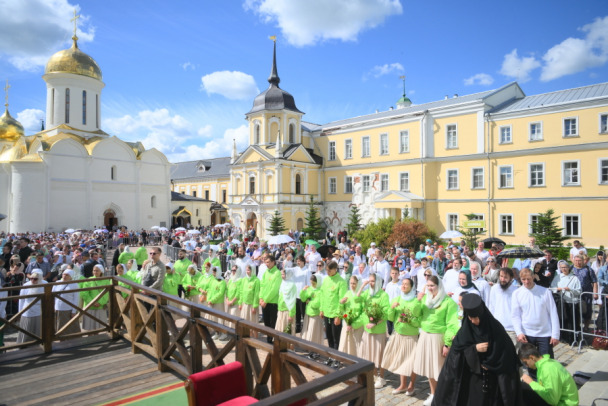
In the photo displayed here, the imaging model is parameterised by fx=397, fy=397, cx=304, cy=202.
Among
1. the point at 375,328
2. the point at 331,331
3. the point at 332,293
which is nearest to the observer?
the point at 375,328

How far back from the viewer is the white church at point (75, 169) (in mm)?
35553

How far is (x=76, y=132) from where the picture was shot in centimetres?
4088

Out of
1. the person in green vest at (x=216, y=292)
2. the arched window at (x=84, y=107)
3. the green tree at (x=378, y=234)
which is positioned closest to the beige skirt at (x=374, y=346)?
the person in green vest at (x=216, y=292)

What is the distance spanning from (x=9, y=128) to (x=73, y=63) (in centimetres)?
1201

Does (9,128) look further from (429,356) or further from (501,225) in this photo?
(429,356)

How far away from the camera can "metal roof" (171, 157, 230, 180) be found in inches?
2375

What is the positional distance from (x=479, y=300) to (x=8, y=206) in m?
42.2

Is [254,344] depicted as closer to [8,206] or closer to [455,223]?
[455,223]

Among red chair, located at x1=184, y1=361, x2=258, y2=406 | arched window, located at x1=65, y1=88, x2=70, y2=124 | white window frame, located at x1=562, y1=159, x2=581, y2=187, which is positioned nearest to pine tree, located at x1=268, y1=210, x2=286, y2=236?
white window frame, located at x1=562, y1=159, x2=581, y2=187

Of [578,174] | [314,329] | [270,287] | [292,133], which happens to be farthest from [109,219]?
[578,174]

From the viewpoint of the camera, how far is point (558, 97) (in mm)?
30484

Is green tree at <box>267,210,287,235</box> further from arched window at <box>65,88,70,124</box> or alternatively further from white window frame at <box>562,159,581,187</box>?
arched window at <box>65,88,70,124</box>

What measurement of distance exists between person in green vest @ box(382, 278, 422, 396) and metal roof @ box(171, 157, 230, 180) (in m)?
53.0

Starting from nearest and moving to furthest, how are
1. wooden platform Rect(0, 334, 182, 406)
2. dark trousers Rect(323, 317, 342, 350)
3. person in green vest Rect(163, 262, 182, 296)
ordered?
1. wooden platform Rect(0, 334, 182, 406)
2. dark trousers Rect(323, 317, 342, 350)
3. person in green vest Rect(163, 262, 182, 296)
